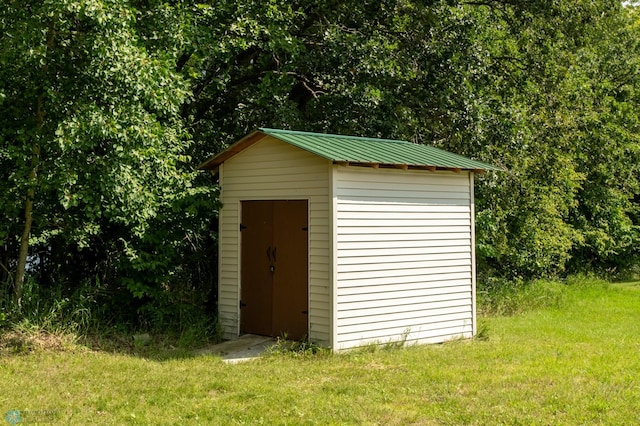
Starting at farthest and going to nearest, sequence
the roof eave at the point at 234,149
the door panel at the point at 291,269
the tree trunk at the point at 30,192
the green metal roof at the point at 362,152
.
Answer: the roof eave at the point at 234,149 < the door panel at the point at 291,269 < the green metal roof at the point at 362,152 < the tree trunk at the point at 30,192

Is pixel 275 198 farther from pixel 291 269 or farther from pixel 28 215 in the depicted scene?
pixel 28 215

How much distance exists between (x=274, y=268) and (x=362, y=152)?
1958 mm

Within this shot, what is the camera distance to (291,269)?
9.15m

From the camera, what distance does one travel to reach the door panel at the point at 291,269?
29.4 ft

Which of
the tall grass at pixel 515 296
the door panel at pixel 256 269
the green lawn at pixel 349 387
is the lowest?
the green lawn at pixel 349 387

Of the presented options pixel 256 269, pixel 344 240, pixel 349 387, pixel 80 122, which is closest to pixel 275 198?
pixel 256 269

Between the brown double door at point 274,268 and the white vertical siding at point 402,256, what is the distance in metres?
0.64

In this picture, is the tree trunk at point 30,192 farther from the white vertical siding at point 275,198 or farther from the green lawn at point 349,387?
the white vertical siding at point 275,198

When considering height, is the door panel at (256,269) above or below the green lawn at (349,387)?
above

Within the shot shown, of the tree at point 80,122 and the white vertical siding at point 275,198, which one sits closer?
the tree at point 80,122

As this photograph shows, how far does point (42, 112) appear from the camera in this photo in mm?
8570

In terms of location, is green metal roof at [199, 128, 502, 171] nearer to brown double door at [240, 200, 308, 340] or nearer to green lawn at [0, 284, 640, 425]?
brown double door at [240, 200, 308, 340]

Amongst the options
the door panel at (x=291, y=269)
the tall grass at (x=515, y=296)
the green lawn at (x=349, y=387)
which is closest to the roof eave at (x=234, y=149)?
the door panel at (x=291, y=269)

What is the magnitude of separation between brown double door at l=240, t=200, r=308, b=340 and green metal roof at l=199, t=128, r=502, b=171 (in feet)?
2.57
